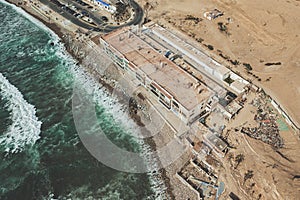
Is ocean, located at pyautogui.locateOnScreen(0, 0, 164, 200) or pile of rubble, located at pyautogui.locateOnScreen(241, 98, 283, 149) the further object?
pile of rubble, located at pyautogui.locateOnScreen(241, 98, 283, 149)

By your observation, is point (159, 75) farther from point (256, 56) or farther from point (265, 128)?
point (256, 56)

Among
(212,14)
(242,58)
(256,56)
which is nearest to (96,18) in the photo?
(212,14)

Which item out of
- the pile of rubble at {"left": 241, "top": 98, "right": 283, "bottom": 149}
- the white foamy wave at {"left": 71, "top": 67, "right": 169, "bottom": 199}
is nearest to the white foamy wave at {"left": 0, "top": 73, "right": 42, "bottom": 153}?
the white foamy wave at {"left": 71, "top": 67, "right": 169, "bottom": 199}

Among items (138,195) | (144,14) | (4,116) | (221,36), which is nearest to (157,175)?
(138,195)

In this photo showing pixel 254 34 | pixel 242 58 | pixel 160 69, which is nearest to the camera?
pixel 160 69

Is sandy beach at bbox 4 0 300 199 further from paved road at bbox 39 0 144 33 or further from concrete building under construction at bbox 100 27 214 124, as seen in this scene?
concrete building under construction at bbox 100 27 214 124

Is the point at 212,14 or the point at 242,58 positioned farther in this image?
the point at 212,14

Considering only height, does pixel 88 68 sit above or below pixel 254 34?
below
